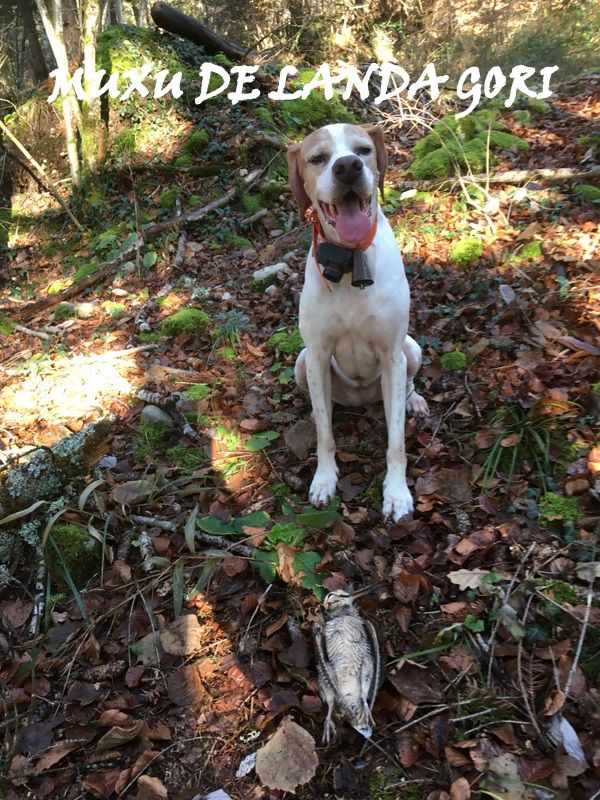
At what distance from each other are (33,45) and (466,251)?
43.1 feet

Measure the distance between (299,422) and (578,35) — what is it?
470 inches

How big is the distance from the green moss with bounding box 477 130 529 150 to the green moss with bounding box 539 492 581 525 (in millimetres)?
5178

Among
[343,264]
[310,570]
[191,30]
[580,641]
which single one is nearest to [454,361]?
[343,264]

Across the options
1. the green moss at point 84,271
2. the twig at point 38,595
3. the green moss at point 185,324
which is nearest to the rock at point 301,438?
the twig at point 38,595

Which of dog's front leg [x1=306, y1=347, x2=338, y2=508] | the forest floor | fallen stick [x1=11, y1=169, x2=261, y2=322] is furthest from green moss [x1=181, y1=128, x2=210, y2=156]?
dog's front leg [x1=306, y1=347, x2=338, y2=508]

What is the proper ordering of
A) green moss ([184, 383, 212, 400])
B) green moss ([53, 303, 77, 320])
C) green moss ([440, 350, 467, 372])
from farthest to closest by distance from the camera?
green moss ([53, 303, 77, 320]), green moss ([184, 383, 212, 400]), green moss ([440, 350, 467, 372])

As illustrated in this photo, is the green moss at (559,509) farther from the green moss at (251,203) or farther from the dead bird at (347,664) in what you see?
the green moss at (251,203)

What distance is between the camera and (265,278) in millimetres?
5555

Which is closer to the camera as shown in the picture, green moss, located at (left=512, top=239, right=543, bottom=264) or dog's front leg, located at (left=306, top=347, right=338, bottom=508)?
dog's front leg, located at (left=306, top=347, right=338, bottom=508)

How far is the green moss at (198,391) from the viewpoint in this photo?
4017mm

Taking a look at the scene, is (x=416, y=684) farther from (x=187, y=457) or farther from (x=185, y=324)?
(x=185, y=324)

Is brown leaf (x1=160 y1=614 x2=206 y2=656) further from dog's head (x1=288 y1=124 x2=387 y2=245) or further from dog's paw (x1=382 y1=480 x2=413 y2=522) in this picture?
dog's head (x1=288 y1=124 x2=387 y2=245)

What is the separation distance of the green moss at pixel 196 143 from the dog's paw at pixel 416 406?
19.1 feet

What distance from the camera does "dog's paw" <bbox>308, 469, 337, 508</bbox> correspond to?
10.00ft
